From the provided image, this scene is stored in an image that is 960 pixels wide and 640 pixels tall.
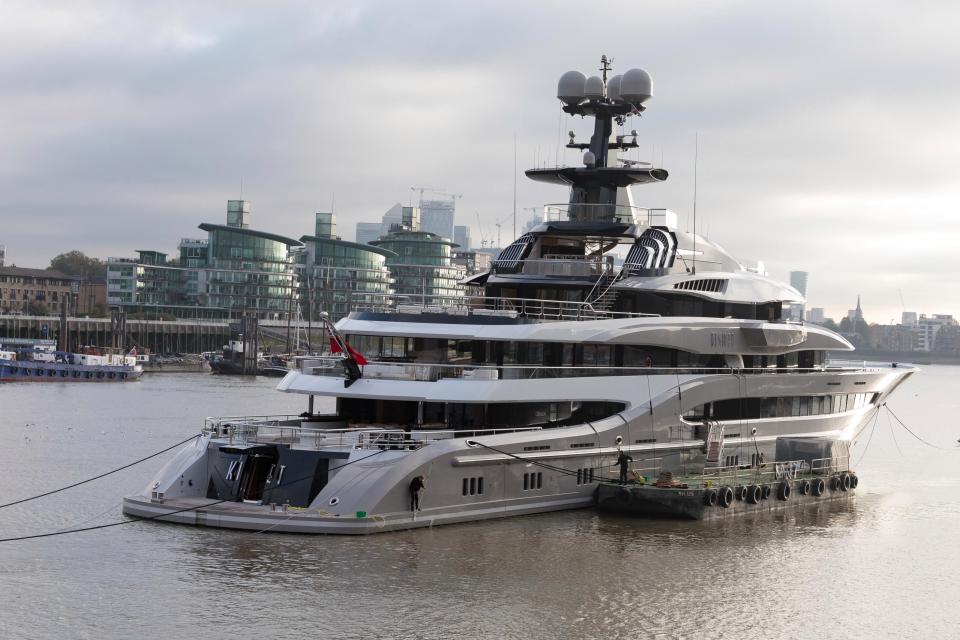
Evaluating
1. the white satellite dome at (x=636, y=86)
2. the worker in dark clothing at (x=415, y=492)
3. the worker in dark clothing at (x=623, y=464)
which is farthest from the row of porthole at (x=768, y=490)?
the white satellite dome at (x=636, y=86)

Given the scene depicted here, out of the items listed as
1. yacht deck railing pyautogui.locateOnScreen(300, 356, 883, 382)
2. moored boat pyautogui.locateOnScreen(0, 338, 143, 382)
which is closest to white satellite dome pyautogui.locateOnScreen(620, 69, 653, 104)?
yacht deck railing pyautogui.locateOnScreen(300, 356, 883, 382)

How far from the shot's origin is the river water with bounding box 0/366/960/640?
819 inches

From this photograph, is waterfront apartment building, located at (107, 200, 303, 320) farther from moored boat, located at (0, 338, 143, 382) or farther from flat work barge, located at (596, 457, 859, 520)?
flat work barge, located at (596, 457, 859, 520)

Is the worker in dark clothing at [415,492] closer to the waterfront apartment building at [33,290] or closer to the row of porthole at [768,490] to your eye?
the row of porthole at [768,490]

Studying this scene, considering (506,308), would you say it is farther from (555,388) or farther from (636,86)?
(636,86)

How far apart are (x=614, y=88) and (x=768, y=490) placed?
14.8m

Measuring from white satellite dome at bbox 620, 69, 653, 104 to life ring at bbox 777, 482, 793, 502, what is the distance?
45.8ft

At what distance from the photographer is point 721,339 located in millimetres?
34875

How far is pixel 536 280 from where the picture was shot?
35438 millimetres

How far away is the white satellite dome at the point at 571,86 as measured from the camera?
4094 cm

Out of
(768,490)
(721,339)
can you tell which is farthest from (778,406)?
(768,490)

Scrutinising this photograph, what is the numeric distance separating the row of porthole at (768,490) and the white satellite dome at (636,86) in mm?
13714

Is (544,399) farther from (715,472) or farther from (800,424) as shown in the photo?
(800,424)

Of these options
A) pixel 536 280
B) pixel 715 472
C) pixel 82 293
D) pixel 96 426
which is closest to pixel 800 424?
pixel 715 472
